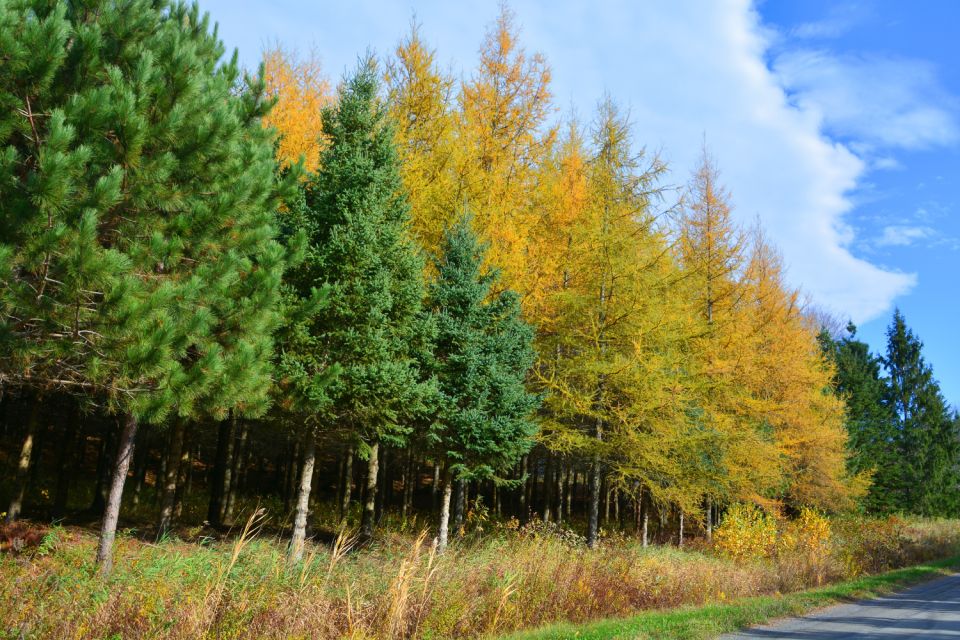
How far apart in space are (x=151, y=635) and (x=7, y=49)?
21.1 feet

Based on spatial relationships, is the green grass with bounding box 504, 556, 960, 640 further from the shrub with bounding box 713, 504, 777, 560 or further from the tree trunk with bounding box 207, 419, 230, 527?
the tree trunk with bounding box 207, 419, 230, 527

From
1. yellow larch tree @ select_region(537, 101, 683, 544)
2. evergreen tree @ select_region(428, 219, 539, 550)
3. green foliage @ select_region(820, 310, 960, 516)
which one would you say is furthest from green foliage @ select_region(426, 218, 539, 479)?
green foliage @ select_region(820, 310, 960, 516)

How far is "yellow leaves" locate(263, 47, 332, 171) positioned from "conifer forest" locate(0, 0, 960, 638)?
0.10 metres

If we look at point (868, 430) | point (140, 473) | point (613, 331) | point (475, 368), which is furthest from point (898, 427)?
point (140, 473)

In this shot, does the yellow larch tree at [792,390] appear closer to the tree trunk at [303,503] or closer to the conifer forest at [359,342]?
the conifer forest at [359,342]

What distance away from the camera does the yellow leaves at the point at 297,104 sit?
51.1 feet

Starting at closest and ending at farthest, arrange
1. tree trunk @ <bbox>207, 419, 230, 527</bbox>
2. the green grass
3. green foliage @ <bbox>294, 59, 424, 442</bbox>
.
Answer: the green grass, green foliage @ <bbox>294, 59, 424, 442</bbox>, tree trunk @ <bbox>207, 419, 230, 527</bbox>

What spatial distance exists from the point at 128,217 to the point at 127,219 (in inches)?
2.7

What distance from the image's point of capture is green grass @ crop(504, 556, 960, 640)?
7070 mm

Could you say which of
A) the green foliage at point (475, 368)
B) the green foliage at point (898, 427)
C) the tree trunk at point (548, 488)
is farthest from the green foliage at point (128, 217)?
the green foliage at point (898, 427)

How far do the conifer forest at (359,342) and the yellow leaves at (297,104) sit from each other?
0.10m

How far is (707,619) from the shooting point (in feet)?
27.8

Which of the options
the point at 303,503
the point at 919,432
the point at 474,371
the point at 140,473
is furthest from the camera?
the point at 919,432

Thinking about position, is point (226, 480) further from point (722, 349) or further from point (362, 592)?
point (722, 349)
